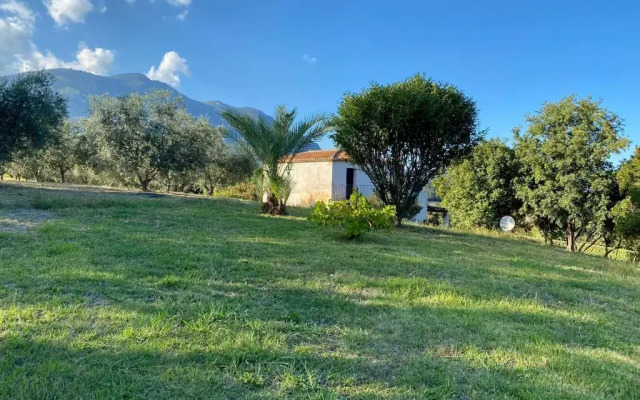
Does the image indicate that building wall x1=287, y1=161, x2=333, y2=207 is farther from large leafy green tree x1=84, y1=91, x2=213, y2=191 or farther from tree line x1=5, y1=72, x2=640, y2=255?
tree line x1=5, y1=72, x2=640, y2=255

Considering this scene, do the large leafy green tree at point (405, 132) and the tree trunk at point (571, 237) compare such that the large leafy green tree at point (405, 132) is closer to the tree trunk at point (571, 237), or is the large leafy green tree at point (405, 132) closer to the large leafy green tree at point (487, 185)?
the large leafy green tree at point (487, 185)

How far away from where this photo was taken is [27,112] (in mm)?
12336

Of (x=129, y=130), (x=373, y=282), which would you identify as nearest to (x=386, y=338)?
(x=373, y=282)

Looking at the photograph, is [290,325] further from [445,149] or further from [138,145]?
[138,145]

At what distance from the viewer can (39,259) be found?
452cm

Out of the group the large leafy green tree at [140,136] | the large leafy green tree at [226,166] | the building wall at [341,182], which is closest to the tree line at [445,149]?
the large leafy green tree at [140,136]

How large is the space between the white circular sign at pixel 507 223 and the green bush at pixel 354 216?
11.2 metres

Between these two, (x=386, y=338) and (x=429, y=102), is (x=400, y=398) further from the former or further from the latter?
(x=429, y=102)

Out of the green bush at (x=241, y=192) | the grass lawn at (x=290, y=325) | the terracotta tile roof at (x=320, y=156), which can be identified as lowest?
the grass lawn at (x=290, y=325)

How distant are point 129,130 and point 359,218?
15.0 m

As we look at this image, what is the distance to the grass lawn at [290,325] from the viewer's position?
7.33 feet

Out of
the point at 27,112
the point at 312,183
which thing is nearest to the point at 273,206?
the point at 27,112

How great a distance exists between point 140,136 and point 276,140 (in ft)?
32.5

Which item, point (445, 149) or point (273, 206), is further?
point (273, 206)
